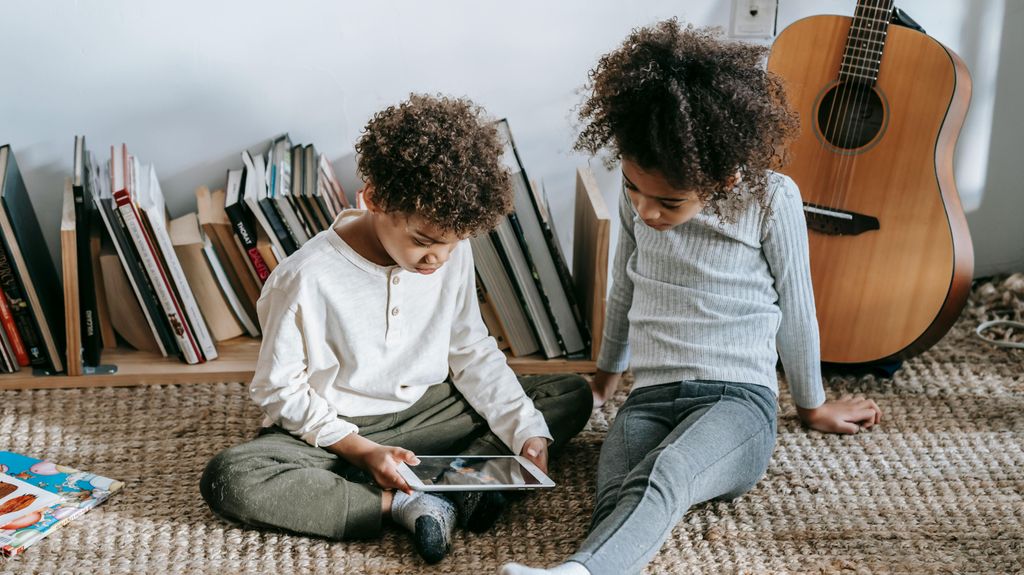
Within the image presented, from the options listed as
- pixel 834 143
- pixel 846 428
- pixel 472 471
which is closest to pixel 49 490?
pixel 472 471

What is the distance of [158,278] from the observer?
1.38m

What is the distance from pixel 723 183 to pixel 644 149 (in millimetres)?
95

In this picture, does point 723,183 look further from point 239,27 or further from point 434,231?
point 239,27

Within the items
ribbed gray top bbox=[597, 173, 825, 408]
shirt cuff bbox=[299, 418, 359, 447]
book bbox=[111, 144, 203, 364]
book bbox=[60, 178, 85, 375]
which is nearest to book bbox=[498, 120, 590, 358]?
ribbed gray top bbox=[597, 173, 825, 408]

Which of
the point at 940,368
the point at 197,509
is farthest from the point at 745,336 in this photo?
the point at 197,509

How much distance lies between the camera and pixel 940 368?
146cm

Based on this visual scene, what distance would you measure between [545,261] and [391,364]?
36 centimetres

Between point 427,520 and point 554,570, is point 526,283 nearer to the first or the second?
point 427,520

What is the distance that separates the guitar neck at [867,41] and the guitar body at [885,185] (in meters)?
0.01

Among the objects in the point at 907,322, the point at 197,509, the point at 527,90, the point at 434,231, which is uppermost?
the point at 527,90

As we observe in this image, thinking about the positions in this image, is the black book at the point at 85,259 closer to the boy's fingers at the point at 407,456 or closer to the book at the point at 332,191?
the book at the point at 332,191

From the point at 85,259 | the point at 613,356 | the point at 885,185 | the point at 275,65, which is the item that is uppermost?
the point at 275,65

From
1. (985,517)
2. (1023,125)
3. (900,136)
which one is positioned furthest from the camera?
(1023,125)

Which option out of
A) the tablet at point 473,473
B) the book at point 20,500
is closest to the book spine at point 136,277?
the book at point 20,500
